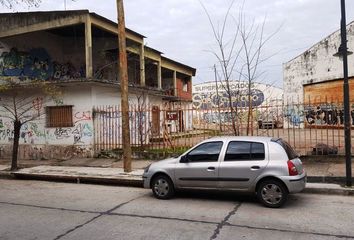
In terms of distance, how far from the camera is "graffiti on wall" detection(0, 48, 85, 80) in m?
19.2

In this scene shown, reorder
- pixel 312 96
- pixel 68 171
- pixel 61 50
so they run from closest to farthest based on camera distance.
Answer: pixel 68 171, pixel 61 50, pixel 312 96

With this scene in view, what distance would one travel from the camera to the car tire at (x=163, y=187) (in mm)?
9555

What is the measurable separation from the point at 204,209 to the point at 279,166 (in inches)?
70.5

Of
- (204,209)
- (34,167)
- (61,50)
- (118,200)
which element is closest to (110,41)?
(61,50)

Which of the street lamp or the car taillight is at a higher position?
the street lamp

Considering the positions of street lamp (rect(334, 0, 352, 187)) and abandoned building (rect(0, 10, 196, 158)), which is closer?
street lamp (rect(334, 0, 352, 187))

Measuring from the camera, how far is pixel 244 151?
357 inches

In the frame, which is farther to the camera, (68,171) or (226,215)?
(68,171)

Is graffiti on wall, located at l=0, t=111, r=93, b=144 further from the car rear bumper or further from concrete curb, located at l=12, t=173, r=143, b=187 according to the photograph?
the car rear bumper

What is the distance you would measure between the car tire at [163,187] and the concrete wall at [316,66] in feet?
59.9

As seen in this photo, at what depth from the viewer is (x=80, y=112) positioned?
17.0m

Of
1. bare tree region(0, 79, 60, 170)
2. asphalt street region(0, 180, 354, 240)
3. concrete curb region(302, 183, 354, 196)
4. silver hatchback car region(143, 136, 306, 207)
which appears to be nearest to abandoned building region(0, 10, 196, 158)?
bare tree region(0, 79, 60, 170)

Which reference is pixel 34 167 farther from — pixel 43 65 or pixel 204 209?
pixel 204 209

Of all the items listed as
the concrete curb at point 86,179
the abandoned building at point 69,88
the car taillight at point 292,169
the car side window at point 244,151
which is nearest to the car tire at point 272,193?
the car taillight at point 292,169
